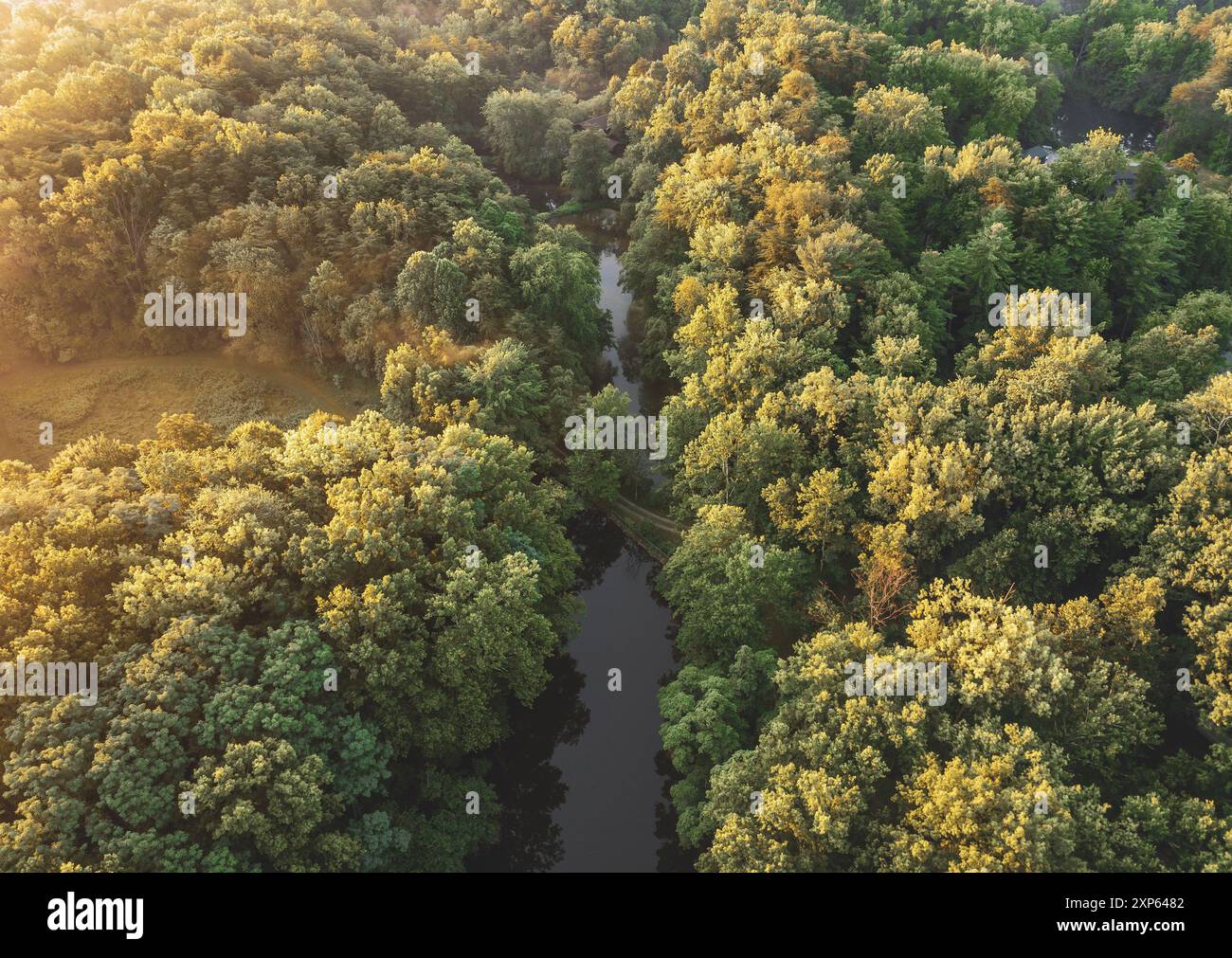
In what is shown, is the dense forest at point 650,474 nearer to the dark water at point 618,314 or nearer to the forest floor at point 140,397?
the forest floor at point 140,397

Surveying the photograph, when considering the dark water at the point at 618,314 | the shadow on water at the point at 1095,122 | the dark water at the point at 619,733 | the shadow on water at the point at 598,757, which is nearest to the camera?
the shadow on water at the point at 598,757

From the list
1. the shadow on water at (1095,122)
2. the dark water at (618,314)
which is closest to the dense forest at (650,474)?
the dark water at (618,314)

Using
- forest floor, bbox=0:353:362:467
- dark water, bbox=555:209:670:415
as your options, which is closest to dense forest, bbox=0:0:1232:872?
forest floor, bbox=0:353:362:467

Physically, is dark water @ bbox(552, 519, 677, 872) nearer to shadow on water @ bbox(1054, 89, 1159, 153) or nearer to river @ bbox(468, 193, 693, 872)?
river @ bbox(468, 193, 693, 872)

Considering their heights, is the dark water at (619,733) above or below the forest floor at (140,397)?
below

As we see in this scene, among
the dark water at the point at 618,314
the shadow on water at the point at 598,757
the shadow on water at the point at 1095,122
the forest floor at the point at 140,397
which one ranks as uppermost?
the shadow on water at the point at 1095,122
